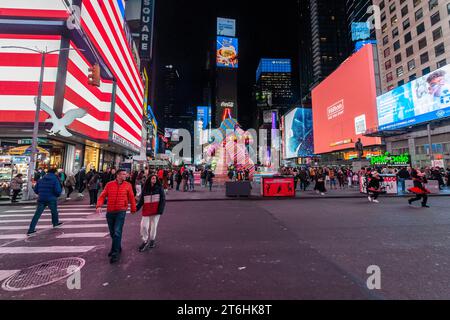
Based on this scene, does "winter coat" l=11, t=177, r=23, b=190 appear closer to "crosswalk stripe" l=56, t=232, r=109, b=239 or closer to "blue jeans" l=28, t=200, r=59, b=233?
"blue jeans" l=28, t=200, r=59, b=233

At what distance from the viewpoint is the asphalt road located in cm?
299

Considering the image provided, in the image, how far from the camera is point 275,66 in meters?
171

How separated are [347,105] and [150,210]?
62853mm

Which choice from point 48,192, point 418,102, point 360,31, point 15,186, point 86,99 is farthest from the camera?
point 360,31

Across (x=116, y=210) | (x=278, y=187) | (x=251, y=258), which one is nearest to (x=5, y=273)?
(x=116, y=210)

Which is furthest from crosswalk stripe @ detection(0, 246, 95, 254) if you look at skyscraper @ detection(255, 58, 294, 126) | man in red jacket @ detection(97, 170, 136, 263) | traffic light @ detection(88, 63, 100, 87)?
skyscraper @ detection(255, 58, 294, 126)

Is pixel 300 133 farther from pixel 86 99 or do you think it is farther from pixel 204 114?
pixel 204 114

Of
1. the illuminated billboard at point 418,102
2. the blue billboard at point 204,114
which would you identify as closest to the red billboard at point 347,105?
the illuminated billboard at point 418,102

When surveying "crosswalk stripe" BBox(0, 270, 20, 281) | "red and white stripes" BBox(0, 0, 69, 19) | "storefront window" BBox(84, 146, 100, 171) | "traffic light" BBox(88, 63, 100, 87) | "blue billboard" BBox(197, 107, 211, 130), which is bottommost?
"crosswalk stripe" BBox(0, 270, 20, 281)

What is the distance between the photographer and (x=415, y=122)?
2941 cm

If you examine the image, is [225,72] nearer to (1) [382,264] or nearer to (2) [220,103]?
(2) [220,103]

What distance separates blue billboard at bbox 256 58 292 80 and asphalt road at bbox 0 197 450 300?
18051 cm

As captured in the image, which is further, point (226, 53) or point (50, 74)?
point (226, 53)
